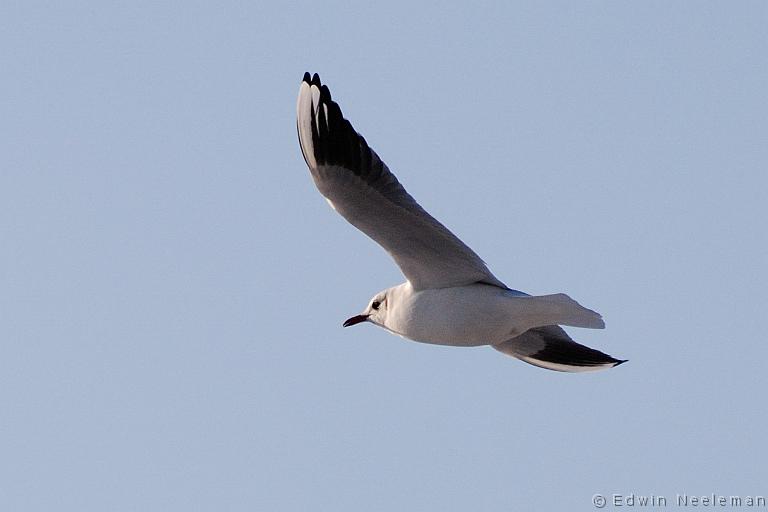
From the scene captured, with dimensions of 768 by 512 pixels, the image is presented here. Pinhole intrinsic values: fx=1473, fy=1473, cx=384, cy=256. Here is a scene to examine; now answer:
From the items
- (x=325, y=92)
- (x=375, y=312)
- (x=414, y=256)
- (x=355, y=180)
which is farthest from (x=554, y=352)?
(x=325, y=92)

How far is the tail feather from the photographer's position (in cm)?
1193

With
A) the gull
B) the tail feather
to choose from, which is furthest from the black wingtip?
the tail feather

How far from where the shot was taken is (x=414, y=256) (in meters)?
10.8

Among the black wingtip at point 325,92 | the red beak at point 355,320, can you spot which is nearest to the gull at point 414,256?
the black wingtip at point 325,92

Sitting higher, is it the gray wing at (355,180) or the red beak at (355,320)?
the gray wing at (355,180)

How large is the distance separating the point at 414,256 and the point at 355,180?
0.82 meters

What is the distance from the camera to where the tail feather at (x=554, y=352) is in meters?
11.9

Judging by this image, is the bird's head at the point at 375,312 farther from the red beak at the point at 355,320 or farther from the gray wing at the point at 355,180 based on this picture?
the gray wing at the point at 355,180

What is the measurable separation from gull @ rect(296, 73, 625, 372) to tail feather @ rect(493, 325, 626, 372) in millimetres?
1101

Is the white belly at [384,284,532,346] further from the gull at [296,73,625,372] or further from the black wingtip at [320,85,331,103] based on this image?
the black wingtip at [320,85,331,103]

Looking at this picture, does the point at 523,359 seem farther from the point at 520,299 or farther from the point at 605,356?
the point at 520,299

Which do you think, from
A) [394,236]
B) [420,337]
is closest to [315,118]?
[394,236]

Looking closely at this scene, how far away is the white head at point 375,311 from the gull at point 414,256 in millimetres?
74

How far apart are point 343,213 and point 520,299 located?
55.0 inches
